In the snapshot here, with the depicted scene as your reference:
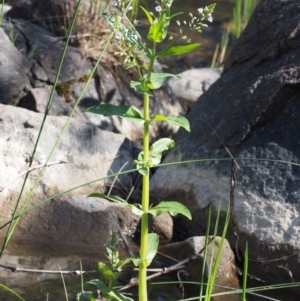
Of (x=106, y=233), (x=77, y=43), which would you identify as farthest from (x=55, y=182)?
(x=77, y=43)

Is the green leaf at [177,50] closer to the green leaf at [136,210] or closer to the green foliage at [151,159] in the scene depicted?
the green foliage at [151,159]

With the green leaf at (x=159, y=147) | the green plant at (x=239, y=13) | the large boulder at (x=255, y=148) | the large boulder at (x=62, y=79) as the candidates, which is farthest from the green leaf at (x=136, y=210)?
the green plant at (x=239, y=13)

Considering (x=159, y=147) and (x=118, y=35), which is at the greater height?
(x=118, y=35)

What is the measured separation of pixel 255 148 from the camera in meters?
3.17

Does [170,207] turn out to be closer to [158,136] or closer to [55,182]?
[55,182]

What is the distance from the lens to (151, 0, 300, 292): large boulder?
2.97 meters

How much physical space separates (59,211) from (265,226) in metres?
1.01

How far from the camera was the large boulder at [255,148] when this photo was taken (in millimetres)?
2969

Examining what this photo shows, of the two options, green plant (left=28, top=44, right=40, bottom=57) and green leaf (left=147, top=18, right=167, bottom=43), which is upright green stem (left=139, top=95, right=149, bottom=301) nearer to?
green leaf (left=147, top=18, right=167, bottom=43)

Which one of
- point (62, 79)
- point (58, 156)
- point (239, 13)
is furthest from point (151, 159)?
point (239, 13)

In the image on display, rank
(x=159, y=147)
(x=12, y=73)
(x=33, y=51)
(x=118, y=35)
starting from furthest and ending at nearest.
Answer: (x=33, y=51)
(x=12, y=73)
(x=159, y=147)
(x=118, y=35)

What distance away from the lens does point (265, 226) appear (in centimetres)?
298

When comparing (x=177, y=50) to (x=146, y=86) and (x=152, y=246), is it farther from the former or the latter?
(x=152, y=246)

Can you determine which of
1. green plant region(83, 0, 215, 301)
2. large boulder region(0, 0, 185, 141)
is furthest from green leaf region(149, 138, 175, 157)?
large boulder region(0, 0, 185, 141)
